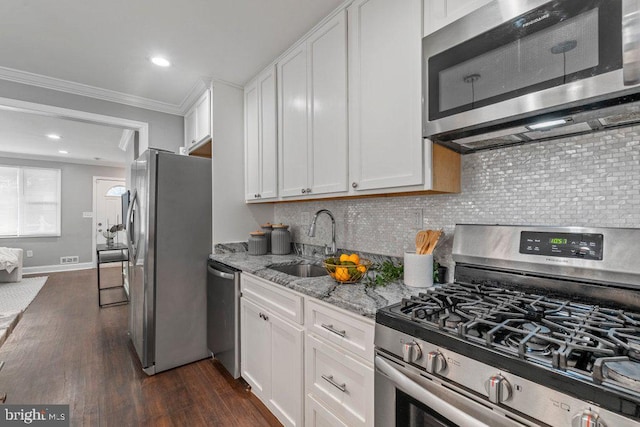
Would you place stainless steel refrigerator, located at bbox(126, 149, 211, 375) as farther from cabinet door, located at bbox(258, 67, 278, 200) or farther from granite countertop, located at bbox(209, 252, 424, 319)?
granite countertop, located at bbox(209, 252, 424, 319)

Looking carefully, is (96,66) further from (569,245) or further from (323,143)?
(569,245)

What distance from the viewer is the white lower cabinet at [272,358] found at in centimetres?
154

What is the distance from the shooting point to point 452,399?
85 cm

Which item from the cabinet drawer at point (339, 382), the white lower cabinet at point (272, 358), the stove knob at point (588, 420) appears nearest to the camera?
the stove knob at point (588, 420)

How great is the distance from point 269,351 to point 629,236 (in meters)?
1.71

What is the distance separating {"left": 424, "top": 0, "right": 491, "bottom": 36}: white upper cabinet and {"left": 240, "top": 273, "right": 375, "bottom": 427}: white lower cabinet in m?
1.27

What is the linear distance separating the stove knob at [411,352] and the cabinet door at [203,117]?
97.8 inches

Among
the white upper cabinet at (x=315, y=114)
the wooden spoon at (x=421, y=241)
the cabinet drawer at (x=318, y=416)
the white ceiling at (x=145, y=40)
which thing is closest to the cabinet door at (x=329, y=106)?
the white upper cabinet at (x=315, y=114)

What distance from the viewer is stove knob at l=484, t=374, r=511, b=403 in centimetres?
73

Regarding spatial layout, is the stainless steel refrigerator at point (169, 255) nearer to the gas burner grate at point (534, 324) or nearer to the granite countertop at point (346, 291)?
the granite countertop at point (346, 291)

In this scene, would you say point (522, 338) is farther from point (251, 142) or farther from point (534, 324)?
point (251, 142)

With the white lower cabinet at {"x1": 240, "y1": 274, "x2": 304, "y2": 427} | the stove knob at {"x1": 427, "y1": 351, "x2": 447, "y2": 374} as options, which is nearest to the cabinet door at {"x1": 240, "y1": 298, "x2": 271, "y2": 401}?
the white lower cabinet at {"x1": 240, "y1": 274, "x2": 304, "y2": 427}

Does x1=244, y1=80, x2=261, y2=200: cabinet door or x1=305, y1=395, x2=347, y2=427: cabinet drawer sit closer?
x1=305, y1=395, x2=347, y2=427: cabinet drawer

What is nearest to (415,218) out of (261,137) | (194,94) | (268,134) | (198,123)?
(268,134)
